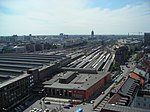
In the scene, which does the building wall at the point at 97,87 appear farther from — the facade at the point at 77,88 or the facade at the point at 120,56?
A: the facade at the point at 120,56

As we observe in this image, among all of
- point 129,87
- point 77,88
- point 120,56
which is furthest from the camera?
point 120,56

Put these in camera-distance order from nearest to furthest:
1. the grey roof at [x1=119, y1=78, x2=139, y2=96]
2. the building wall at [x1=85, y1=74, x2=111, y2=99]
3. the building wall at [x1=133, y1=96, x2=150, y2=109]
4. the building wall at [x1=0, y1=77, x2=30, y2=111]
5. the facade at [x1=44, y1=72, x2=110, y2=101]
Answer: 1. the building wall at [x1=133, y1=96, x2=150, y2=109]
2. the building wall at [x1=0, y1=77, x2=30, y2=111]
3. the grey roof at [x1=119, y1=78, x2=139, y2=96]
4. the facade at [x1=44, y1=72, x2=110, y2=101]
5. the building wall at [x1=85, y1=74, x2=111, y2=99]

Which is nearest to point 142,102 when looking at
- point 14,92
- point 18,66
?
point 14,92

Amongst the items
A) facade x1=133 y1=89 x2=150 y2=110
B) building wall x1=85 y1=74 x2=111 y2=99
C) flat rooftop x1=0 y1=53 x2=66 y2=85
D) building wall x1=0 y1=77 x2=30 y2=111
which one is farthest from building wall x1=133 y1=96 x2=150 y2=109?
flat rooftop x1=0 y1=53 x2=66 y2=85

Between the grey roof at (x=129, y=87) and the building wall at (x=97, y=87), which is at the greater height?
the grey roof at (x=129, y=87)

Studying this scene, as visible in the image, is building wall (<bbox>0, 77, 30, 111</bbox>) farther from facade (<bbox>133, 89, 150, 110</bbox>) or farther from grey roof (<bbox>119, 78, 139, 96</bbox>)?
facade (<bbox>133, 89, 150, 110</bbox>)

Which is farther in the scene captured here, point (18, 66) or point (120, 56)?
point (120, 56)

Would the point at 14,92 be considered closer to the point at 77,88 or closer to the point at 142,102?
the point at 77,88

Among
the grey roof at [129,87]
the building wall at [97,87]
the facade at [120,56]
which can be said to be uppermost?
the facade at [120,56]

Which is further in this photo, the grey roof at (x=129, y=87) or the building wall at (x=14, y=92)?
the grey roof at (x=129, y=87)

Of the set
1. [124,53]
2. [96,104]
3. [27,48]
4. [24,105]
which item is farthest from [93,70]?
[27,48]

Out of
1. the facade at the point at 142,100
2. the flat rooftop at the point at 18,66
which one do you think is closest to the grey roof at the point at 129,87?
the facade at the point at 142,100

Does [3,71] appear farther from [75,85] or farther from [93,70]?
[93,70]
